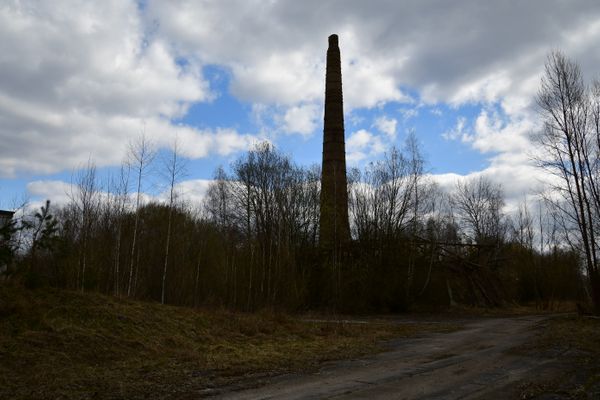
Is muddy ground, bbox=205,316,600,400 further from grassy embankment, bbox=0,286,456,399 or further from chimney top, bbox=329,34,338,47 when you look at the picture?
chimney top, bbox=329,34,338,47

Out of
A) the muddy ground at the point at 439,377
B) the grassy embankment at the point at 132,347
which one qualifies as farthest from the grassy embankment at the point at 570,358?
the grassy embankment at the point at 132,347

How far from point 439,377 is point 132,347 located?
6.49 m

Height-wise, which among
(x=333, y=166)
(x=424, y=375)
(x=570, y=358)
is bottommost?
(x=424, y=375)

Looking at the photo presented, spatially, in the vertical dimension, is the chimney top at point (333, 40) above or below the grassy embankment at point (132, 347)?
above

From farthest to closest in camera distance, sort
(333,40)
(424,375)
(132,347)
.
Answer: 1. (333,40)
2. (132,347)
3. (424,375)

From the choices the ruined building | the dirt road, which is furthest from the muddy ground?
the ruined building

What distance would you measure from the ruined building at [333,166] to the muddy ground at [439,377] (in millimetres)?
15224

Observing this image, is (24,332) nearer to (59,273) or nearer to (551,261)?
(59,273)

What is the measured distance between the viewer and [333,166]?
30.1 meters

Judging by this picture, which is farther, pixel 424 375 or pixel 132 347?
pixel 132 347

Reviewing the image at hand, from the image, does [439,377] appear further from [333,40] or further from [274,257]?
[333,40]

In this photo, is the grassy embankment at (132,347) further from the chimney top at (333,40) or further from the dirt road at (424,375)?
the chimney top at (333,40)

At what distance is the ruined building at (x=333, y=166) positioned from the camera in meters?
28.6

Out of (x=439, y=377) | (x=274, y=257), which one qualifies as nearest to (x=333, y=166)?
(x=274, y=257)
